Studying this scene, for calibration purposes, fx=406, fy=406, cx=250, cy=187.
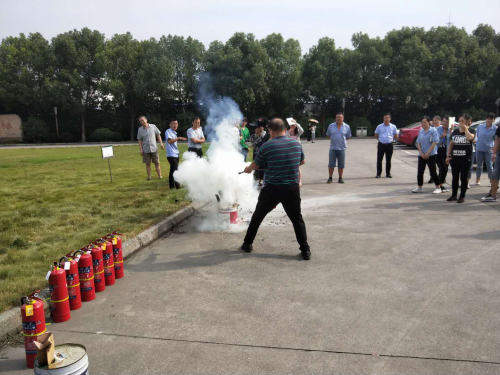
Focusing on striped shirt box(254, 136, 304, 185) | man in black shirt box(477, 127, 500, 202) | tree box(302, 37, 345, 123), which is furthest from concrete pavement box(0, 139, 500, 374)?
tree box(302, 37, 345, 123)

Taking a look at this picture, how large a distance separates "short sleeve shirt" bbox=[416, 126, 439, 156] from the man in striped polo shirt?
5.87m

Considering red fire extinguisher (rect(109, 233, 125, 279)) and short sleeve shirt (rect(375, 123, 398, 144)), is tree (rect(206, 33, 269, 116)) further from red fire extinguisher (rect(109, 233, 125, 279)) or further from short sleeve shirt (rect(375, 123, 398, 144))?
red fire extinguisher (rect(109, 233, 125, 279))

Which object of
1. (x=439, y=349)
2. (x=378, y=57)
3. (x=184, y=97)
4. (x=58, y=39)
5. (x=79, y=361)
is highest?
(x=58, y=39)

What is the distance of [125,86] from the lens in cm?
4247

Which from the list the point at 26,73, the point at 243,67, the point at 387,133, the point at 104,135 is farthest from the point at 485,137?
the point at 26,73

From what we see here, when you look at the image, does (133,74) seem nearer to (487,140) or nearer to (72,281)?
(487,140)

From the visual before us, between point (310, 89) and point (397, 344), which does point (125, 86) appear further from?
point (397, 344)

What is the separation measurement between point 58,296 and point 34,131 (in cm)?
4376

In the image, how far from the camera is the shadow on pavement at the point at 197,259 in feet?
17.8

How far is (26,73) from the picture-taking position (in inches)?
1666

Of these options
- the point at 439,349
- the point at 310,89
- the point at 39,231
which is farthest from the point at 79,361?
the point at 310,89

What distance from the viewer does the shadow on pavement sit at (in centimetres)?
541

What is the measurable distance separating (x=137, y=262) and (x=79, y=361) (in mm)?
2876

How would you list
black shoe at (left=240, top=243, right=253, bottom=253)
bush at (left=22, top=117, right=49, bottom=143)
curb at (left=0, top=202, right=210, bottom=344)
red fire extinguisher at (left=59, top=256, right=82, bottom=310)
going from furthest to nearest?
bush at (left=22, top=117, right=49, bottom=143) → black shoe at (left=240, top=243, right=253, bottom=253) → red fire extinguisher at (left=59, top=256, right=82, bottom=310) → curb at (left=0, top=202, right=210, bottom=344)
